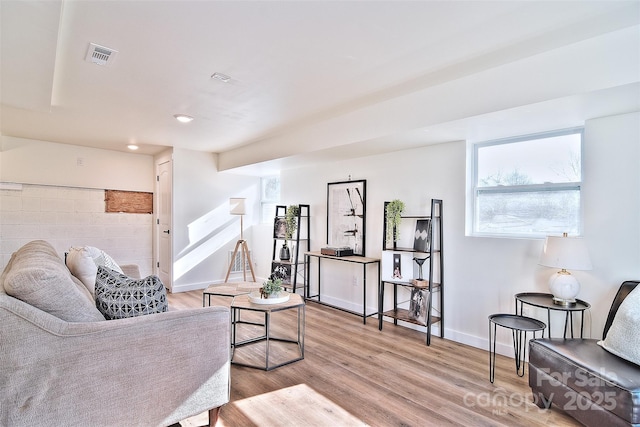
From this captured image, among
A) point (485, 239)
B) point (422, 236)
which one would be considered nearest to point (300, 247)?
point (422, 236)

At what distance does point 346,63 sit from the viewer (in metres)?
2.33

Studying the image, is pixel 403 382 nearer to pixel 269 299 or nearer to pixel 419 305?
pixel 419 305

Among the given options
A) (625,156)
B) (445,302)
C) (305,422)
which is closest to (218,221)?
(445,302)

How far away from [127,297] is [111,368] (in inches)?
14.3

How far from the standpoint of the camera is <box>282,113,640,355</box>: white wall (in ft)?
7.64

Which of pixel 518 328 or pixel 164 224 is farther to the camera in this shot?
pixel 164 224

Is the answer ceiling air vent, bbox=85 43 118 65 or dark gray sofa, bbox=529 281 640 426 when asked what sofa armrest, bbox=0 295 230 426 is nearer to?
ceiling air vent, bbox=85 43 118 65

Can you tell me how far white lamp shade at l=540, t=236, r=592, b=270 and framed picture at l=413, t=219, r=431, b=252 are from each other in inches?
41.6

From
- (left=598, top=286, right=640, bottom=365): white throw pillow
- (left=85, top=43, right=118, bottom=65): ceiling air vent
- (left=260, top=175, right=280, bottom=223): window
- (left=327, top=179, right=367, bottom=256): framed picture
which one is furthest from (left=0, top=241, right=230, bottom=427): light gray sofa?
(left=260, top=175, right=280, bottom=223): window

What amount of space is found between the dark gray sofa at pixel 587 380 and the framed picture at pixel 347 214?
2.30 meters

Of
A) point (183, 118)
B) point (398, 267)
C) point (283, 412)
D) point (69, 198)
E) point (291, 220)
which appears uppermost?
point (183, 118)

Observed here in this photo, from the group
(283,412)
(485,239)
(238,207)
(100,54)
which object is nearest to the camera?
(283,412)

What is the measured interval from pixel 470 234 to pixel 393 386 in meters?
1.67

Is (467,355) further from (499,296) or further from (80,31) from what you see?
(80,31)
